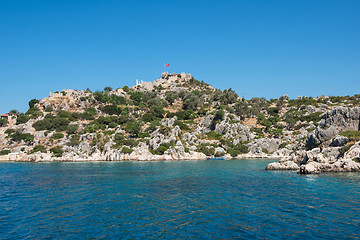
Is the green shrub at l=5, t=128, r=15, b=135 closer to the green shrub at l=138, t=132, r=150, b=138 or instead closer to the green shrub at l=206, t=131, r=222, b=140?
the green shrub at l=138, t=132, r=150, b=138

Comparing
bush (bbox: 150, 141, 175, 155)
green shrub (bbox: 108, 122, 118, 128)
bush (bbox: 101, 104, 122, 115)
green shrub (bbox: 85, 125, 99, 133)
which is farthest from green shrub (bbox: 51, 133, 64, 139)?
bush (bbox: 150, 141, 175, 155)

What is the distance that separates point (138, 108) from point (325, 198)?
116853 millimetres

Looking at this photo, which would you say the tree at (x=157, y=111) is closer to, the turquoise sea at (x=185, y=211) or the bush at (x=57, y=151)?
the bush at (x=57, y=151)

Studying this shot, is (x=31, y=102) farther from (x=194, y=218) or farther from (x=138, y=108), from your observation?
(x=194, y=218)

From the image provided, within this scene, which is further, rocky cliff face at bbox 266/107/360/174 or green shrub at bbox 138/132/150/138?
green shrub at bbox 138/132/150/138

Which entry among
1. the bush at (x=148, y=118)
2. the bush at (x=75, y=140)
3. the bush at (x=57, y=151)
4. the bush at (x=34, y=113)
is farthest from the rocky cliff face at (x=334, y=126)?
the bush at (x=34, y=113)

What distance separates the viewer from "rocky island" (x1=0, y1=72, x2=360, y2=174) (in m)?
51.4

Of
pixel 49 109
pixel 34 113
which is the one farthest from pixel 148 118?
pixel 34 113

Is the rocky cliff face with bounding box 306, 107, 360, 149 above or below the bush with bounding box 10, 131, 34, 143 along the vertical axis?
above

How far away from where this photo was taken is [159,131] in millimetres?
88938

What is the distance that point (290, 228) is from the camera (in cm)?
1427

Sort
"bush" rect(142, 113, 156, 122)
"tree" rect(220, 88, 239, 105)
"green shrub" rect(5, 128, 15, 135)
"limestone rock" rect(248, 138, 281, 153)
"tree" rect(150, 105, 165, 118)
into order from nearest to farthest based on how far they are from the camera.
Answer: "limestone rock" rect(248, 138, 281, 153), "green shrub" rect(5, 128, 15, 135), "bush" rect(142, 113, 156, 122), "tree" rect(150, 105, 165, 118), "tree" rect(220, 88, 239, 105)

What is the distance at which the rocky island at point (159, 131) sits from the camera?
51.4 metres

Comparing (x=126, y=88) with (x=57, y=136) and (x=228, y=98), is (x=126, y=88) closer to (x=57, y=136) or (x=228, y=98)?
(x=228, y=98)
